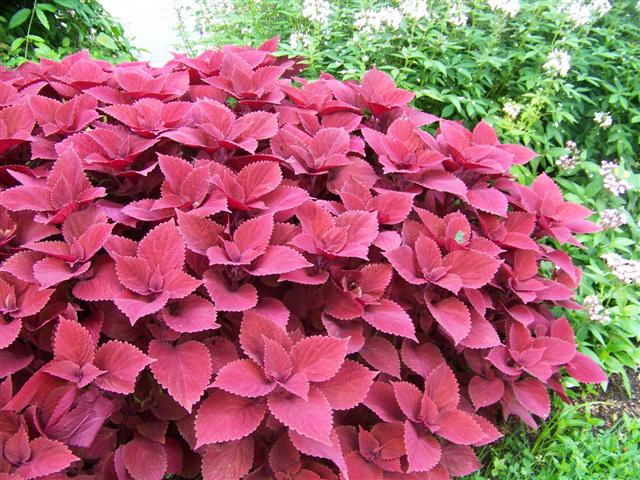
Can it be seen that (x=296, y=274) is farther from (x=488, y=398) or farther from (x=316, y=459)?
(x=488, y=398)

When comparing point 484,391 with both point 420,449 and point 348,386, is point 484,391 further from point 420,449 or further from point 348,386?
point 348,386

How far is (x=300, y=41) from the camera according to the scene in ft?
9.05

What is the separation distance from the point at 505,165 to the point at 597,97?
1604 millimetres

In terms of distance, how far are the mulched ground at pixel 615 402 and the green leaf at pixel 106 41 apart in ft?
12.3

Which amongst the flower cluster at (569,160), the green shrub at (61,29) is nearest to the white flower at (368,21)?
the flower cluster at (569,160)

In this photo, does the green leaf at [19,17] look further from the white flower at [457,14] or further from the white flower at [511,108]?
the white flower at [511,108]

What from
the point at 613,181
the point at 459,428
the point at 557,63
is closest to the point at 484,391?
the point at 459,428

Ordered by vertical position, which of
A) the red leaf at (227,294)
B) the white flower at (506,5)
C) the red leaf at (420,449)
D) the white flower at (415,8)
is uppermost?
the white flower at (506,5)

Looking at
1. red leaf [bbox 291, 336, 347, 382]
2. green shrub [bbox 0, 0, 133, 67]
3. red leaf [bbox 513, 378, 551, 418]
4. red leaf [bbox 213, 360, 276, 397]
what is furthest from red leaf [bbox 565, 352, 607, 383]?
green shrub [bbox 0, 0, 133, 67]

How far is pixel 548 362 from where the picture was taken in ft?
5.17

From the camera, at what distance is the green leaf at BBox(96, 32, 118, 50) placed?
12.7 ft

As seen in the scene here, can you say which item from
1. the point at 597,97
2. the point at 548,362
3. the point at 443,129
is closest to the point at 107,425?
the point at 548,362

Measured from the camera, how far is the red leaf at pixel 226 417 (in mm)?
1111

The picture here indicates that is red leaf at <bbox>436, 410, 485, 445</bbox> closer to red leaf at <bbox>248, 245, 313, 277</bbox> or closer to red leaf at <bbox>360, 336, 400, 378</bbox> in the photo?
red leaf at <bbox>360, 336, 400, 378</bbox>
